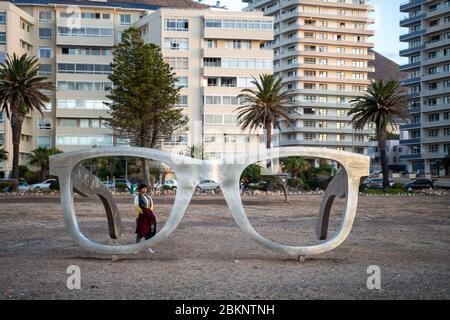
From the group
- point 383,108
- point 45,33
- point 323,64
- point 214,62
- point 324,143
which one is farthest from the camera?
point 323,64

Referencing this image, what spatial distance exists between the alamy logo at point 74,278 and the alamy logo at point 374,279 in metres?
3.25

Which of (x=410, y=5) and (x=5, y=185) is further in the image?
(x=410, y=5)

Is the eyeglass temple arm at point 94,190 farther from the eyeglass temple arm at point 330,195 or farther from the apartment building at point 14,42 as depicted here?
the apartment building at point 14,42

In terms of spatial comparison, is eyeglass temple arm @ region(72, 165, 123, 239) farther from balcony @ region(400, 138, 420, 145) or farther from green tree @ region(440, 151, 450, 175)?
balcony @ region(400, 138, 420, 145)

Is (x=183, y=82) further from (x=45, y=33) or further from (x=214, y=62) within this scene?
(x=45, y=33)

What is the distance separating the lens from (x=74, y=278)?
24.0 feet

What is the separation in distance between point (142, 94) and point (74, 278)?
4145 centimetres

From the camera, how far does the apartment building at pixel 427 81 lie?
3435 inches

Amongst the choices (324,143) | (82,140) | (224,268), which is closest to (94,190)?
(224,268)

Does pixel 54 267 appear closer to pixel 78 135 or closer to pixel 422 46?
pixel 78 135

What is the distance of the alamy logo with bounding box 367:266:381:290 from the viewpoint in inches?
276

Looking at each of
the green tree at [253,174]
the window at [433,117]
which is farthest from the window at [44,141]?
the window at [433,117]

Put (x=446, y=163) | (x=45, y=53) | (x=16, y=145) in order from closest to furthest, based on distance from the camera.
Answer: (x=16, y=145) → (x=45, y=53) → (x=446, y=163)
